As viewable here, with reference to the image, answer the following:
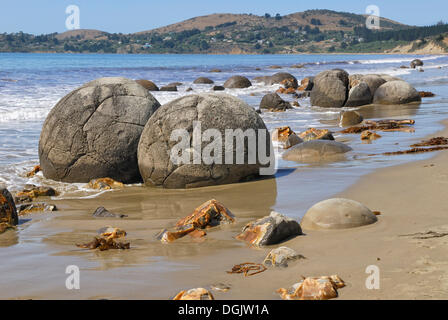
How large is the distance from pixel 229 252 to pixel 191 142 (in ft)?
10.3

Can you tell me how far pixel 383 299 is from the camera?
348 cm

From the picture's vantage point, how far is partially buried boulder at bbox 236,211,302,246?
201 inches

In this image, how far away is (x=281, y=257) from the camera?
4473mm

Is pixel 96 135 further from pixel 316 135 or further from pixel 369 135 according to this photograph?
pixel 369 135

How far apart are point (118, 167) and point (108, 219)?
2.27 metres

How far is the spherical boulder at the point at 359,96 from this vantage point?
806 inches

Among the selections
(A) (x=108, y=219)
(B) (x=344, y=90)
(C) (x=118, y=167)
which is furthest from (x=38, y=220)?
(B) (x=344, y=90)

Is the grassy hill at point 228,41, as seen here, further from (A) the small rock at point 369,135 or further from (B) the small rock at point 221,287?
(B) the small rock at point 221,287

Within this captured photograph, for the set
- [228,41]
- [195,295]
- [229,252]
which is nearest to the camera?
[195,295]

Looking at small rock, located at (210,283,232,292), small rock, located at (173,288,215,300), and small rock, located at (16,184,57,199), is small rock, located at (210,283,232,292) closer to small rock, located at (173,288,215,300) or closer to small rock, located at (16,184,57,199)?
small rock, located at (173,288,215,300)

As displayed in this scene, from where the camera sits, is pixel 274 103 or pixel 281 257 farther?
pixel 274 103

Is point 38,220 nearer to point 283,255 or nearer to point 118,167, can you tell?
point 118,167

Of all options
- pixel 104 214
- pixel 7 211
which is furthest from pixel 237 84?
pixel 7 211

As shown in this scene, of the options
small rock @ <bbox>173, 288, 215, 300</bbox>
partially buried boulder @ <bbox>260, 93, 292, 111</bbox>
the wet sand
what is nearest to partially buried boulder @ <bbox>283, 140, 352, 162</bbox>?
the wet sand
